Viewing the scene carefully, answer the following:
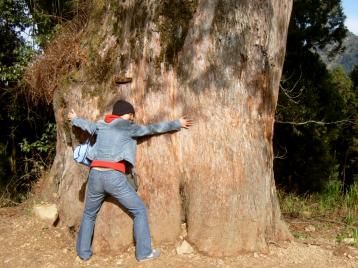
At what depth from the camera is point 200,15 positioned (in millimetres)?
5270

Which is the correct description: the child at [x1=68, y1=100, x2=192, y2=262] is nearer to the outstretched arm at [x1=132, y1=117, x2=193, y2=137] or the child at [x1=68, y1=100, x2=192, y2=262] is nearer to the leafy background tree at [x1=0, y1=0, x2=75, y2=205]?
the outstretched arm at [x1=132, y1=117, x2=193, y2=137]

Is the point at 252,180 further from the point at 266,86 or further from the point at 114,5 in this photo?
the point at 114,5

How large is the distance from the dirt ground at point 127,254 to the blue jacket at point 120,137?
1.06 meters

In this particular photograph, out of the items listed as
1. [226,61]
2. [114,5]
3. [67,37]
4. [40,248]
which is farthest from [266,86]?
[40,248]

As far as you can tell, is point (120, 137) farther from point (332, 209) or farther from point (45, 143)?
point (45, 143)

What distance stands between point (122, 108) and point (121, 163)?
22.1 inches

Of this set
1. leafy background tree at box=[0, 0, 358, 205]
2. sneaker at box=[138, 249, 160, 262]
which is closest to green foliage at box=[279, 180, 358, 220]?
leafy background tree at box=[0, 0, 358, 205]

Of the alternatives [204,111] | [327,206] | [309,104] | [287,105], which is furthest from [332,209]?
[204,111]

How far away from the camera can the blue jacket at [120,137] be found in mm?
5117

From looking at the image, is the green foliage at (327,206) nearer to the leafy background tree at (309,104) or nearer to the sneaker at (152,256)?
the leafy background tree at (309,104)

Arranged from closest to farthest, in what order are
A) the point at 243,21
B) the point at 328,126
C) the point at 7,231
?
the point at 243,21 → the point at 7,231 → the point at 328,126

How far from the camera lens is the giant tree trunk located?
521 cm

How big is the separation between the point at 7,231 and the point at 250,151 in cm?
317

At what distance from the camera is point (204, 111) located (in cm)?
523
